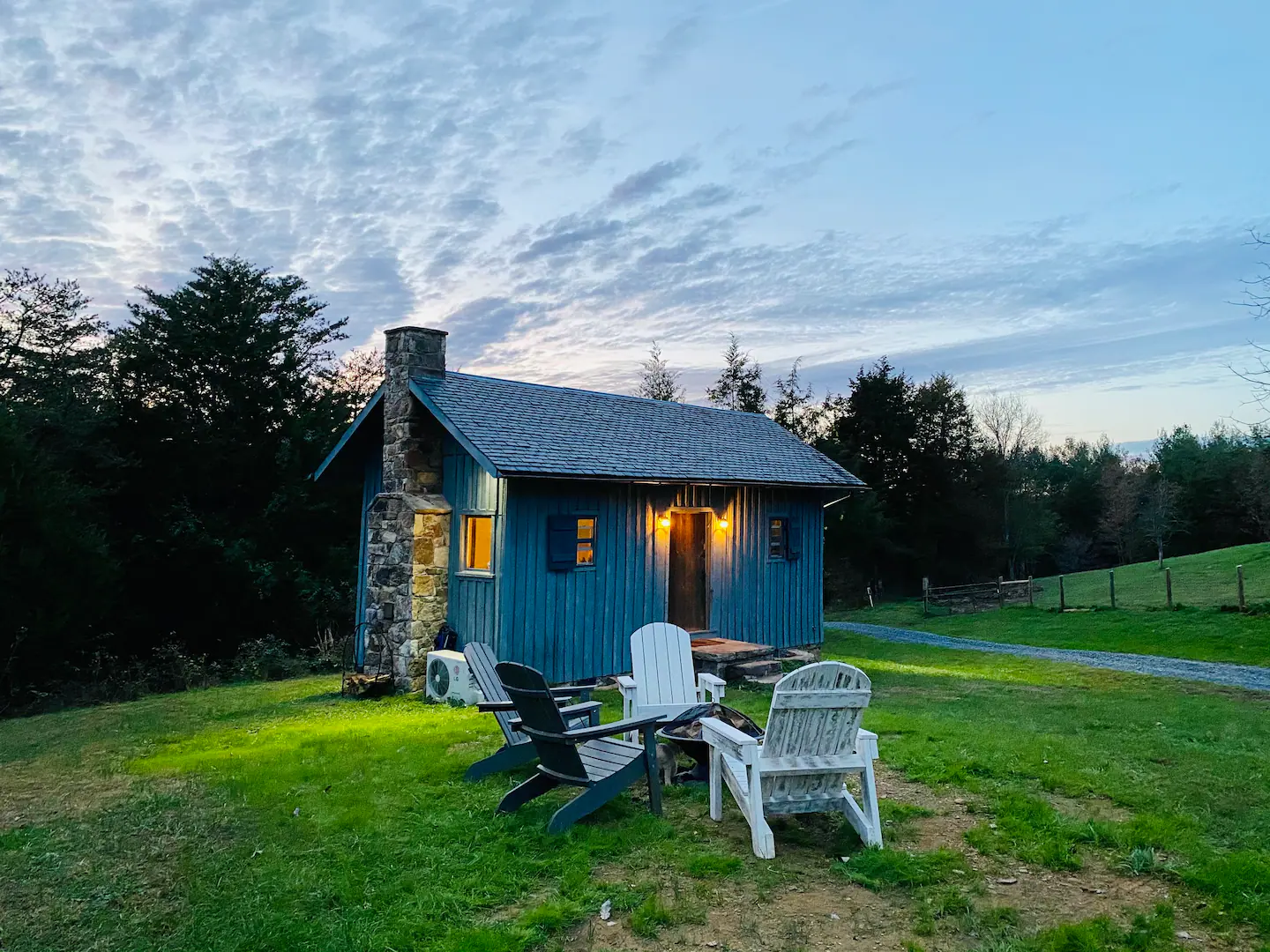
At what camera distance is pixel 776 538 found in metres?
13.2

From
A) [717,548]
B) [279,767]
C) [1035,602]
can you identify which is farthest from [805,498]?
[1035,602]

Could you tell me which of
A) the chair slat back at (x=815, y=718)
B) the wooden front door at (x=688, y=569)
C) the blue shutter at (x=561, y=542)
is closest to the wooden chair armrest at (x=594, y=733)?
the chair slat back at (x=815, y=718)

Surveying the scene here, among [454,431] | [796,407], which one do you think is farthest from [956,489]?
[454,431]

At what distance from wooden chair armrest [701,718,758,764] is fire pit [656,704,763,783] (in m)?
0.14

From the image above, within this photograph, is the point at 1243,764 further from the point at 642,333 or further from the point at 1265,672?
the point at 642,333

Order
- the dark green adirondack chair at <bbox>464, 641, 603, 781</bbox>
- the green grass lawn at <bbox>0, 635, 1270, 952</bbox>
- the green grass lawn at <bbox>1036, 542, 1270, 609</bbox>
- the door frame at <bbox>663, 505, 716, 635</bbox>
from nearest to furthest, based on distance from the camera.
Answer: the green grass lawn at <bbox>0, 635, 1270, 952</bbox> → the dark green adirondack chair at <bbox>464, 641, 603, 781</bbox> → the door frame at <bbox>663, 505, 716, 635</bbox> → the green grass lawn at <bbox>1036, 542, 1270, 609</bbox>

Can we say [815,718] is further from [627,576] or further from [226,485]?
[226,485]

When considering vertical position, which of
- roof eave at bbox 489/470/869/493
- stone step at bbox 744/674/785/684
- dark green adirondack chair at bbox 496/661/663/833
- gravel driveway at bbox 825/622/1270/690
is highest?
roof eave at bbox 489/470/869/493

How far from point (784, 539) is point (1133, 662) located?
6.05 m

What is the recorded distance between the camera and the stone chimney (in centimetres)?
1079

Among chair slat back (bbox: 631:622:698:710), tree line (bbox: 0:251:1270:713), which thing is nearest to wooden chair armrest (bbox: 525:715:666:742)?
chair slat back (bbox: 631:622:698:710)

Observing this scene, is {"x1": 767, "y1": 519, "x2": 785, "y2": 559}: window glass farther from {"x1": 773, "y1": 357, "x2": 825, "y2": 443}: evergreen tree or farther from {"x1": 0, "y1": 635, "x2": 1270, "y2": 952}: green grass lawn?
{"x1": 773, "y1": 357, "x2": 825, "y2": 443}: evergreen tree

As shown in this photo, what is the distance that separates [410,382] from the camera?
10.9 metres

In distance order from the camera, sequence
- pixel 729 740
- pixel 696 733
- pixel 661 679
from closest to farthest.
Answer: pixel 729 740
pixel 696 733
pixel 661 679
